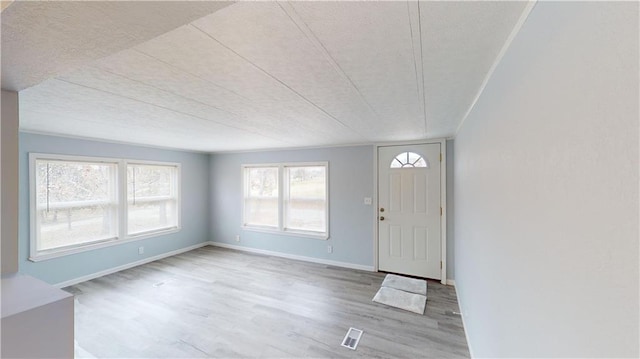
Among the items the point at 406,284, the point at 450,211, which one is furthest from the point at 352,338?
the point at 450,211

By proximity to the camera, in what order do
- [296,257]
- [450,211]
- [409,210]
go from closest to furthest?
[450,211] → [409,210] → [296,257]

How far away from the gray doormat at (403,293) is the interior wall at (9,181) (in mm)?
3139

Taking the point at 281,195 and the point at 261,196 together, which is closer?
the point at 281,195

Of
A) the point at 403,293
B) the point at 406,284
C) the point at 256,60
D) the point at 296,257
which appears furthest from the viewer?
the point at 296,257

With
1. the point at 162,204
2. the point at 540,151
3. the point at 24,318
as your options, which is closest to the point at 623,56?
the point at 540,151

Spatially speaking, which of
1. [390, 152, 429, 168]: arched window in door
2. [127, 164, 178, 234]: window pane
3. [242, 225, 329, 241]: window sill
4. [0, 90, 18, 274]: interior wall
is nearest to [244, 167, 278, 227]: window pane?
[242, 225, 329, 241]: window sill

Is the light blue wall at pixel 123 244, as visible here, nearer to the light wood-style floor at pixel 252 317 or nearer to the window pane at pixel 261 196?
the light wood-style floor at pixel 252 317

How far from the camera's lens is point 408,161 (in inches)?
154

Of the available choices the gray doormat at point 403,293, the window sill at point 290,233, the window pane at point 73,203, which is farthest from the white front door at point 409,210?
the window pane at point 73,203

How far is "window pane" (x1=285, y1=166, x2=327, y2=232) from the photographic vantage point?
15.1 ft

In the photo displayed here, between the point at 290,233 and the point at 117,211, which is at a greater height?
the point at 117,211

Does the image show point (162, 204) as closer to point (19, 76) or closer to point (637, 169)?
point (19, 76)

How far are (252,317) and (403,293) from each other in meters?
1.96

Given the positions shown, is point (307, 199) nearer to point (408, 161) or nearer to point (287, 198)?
point (287, 198)
